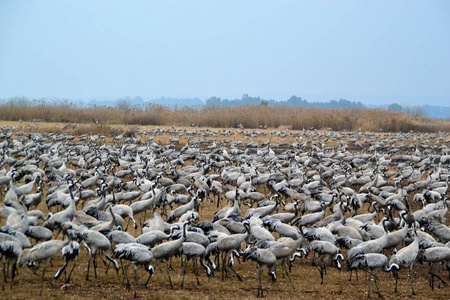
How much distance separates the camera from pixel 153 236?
816 cm

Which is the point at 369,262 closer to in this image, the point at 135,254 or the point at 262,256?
the point at 262,256

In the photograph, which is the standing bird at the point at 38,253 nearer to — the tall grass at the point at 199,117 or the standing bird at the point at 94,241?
the standing bird at the point at 94,241

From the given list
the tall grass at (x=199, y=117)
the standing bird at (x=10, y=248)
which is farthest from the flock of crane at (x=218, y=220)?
the tall grass at (x=199, y=117)

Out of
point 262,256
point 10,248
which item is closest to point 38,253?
point 10,248

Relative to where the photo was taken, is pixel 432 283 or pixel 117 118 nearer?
pixel 432 283

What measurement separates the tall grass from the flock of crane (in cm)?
1515

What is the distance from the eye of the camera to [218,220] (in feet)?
32.6

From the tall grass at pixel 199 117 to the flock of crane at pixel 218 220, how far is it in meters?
15.2

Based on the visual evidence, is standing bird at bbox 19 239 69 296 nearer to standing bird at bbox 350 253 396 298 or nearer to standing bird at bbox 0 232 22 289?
standing bird at bbox 0 232 22 289

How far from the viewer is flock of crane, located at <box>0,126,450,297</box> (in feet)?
25.3

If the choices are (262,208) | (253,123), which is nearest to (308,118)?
(253,123)

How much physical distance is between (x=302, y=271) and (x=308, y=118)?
27.5 metres

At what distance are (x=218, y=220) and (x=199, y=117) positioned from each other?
85.5ft

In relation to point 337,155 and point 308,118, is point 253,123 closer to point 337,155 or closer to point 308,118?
point 308,118
